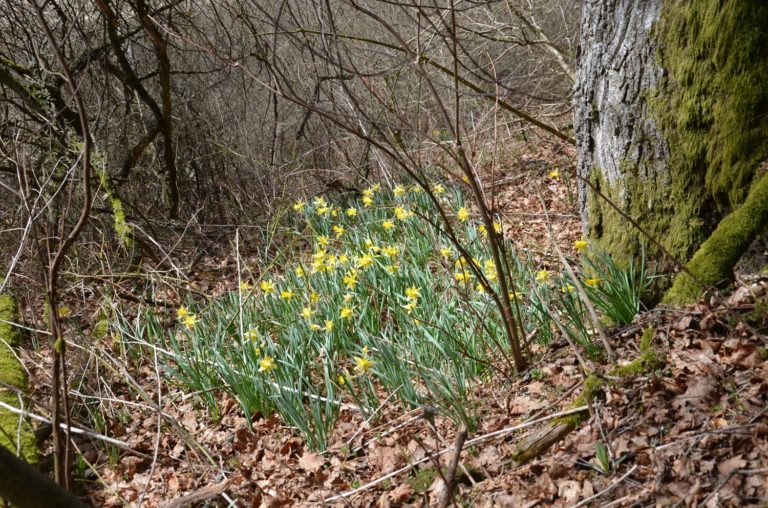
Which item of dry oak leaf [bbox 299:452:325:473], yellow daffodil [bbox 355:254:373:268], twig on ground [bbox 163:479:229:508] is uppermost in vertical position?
yellow daffodil [bbox 355:254:373:268]

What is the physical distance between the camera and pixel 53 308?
85.7 inches

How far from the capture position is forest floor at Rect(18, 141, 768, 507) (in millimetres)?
2189

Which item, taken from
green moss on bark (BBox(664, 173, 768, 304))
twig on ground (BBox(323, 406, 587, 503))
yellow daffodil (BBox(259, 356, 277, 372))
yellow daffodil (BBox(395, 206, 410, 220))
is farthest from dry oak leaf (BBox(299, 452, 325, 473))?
yellow daffodil (BBox(395, 206, 410, 220))

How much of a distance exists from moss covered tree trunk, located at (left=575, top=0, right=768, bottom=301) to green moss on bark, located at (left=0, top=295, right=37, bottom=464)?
9.18 feet

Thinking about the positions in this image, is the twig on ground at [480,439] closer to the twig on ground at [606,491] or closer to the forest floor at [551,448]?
the forest floor at [551,448]

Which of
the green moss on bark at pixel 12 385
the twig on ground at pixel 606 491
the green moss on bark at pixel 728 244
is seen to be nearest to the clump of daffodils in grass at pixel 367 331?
the green moss on bark at pixel 728 244

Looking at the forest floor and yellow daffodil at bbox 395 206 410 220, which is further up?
yellow daffodil at bbox 395 206 410 220

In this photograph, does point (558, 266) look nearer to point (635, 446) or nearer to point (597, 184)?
point (597, 184)

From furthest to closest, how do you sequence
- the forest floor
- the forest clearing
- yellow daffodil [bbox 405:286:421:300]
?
yellow daffodil [bbox 405:286:421:300]
the forest clearing
the forest floor

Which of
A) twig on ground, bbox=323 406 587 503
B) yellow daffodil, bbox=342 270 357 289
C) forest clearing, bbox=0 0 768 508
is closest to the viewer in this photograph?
forest clearing, bbox=0 0 768 508

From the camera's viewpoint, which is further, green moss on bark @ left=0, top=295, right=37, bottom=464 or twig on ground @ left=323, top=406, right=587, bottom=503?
green moss on bark @ left=0, top=295, right=37, bottom=464

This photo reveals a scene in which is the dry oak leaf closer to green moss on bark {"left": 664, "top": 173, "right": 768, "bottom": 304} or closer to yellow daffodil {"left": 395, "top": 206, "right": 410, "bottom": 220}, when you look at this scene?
green moss on bark {"left": 664, "top": 173, "right": 768, "bottom": 304}

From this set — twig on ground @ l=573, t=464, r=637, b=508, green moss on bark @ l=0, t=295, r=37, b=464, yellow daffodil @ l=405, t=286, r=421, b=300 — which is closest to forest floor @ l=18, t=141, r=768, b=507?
twig on ground @ l=573, t=464, r=637, b=508

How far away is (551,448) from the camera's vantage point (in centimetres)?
259
